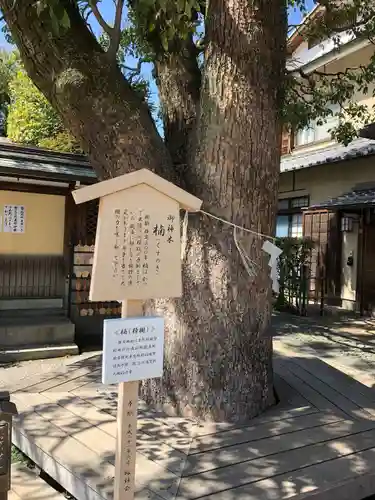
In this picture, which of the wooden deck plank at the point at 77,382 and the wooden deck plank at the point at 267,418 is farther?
the wooden deck plank at the point at 77,382

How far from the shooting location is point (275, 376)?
595 cm

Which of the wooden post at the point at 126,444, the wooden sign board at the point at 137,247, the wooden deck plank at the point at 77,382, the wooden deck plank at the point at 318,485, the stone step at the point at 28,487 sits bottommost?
the stone step at the point at 28,487

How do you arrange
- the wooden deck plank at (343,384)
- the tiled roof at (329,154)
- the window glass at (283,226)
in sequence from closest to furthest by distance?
the wooden deck plank at (343,384), the tiled roof at (329,154), the window glass at (283,226)

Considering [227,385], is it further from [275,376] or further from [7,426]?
[7,426]

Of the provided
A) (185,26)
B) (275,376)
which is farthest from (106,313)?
(185,26)

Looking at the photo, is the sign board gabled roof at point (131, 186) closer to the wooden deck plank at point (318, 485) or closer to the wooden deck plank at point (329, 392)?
the wooden deck plank at point (318, 485)

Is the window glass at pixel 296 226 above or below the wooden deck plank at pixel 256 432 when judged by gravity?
above

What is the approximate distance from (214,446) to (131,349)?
157 centimetres

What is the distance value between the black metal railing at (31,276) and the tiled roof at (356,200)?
6473mm

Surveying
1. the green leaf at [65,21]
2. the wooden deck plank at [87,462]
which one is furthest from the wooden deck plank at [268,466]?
the green leaf at [65,21]

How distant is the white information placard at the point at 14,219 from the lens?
830 cm

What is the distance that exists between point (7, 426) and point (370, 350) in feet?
22.9

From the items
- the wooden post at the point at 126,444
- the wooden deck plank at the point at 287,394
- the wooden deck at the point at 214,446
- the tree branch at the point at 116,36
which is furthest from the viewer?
the wooden deck plank at the point at 287,394

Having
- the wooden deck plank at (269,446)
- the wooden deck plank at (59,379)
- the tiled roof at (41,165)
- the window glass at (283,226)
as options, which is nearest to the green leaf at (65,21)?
the wooden deck plank at (269,446)
